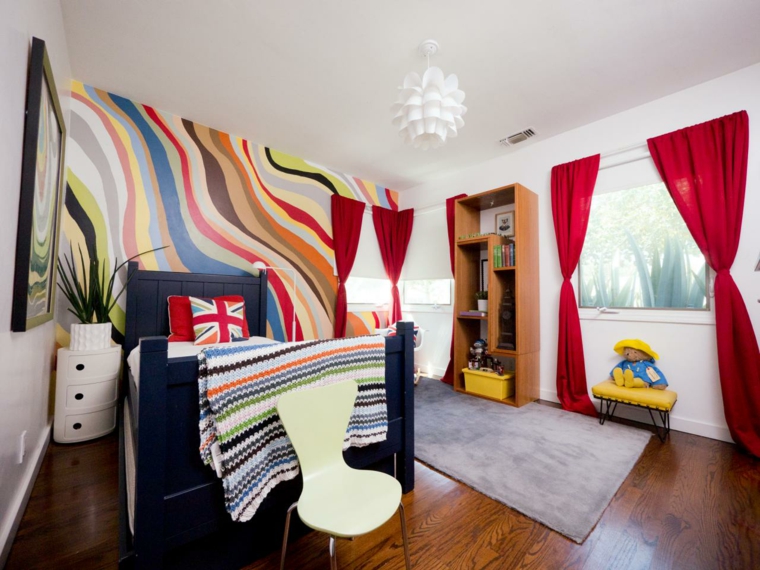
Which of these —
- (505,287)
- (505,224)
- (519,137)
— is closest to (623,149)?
(519,137)

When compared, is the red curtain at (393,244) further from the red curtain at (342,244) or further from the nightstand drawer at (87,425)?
the nightstand drawer at (87,425)

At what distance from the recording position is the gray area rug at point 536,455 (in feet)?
5.44

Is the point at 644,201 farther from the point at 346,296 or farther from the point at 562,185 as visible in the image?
the point at 346,296

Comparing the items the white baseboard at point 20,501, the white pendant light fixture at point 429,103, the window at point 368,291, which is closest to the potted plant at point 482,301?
the window at point 368,291

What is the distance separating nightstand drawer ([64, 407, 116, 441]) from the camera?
7.48 ft

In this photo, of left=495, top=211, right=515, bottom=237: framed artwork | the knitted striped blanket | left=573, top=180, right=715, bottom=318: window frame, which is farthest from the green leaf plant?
left=573, top=180, right=715, bottom=318: window frame

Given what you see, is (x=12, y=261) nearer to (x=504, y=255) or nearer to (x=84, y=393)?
(x=84, y=393)

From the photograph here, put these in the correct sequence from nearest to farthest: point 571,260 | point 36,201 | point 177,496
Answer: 1. point 177,496
2. point 36,201
3. point 571,260

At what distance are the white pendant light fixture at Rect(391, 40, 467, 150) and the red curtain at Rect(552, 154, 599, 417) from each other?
1.84m

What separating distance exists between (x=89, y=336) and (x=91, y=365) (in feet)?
0.69

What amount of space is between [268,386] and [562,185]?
3.39 m

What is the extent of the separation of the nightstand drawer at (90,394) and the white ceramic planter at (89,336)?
27 cm

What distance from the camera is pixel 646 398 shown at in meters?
2.42

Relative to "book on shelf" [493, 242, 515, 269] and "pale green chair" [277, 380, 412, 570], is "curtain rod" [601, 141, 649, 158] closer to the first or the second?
"book on shelf" [493, 242, 515, 269]
